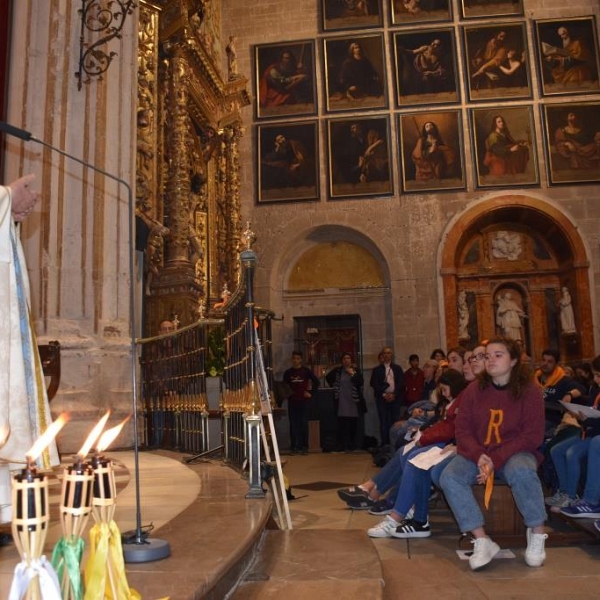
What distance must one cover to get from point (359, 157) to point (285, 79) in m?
2.64

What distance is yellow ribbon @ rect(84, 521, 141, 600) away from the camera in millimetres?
1466

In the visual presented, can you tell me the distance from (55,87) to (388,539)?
211 inches

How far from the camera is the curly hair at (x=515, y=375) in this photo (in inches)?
155

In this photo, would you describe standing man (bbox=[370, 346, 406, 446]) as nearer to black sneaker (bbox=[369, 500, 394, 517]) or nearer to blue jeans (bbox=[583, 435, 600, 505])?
black sneaker (bbox=[369, 500, 394, 517])

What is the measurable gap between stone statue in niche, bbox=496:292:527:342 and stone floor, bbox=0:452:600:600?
1043 cm

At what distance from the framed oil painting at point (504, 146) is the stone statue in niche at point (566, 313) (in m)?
2.57

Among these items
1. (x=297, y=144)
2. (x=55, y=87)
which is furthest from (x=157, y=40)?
(x=297, y=144)

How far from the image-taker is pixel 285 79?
15.7 metres

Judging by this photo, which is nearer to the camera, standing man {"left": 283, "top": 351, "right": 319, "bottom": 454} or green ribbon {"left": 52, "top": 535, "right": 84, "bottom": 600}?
green ribbon {"left": 52, "top": 535, "right": 84, "bottom": 600}

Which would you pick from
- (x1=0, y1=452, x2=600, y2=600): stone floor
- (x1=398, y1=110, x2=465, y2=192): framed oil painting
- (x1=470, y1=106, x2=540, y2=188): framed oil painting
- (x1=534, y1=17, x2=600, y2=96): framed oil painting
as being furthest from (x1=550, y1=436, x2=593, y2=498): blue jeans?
(x1=534, y1=17, x2=600, y2=96): framed oil painting

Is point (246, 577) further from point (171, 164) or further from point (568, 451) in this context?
point (171, 164)

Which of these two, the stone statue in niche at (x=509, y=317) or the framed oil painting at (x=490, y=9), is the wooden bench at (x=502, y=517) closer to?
the stone statue in niche at (x=509, y=317)

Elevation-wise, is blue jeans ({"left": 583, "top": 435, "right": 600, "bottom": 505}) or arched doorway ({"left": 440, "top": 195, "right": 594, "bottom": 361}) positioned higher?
arched doorway ({"left": 440, "top": 195, "right": 594, "bottom": 361})

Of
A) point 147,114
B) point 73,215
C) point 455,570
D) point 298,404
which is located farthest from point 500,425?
point 298,404
